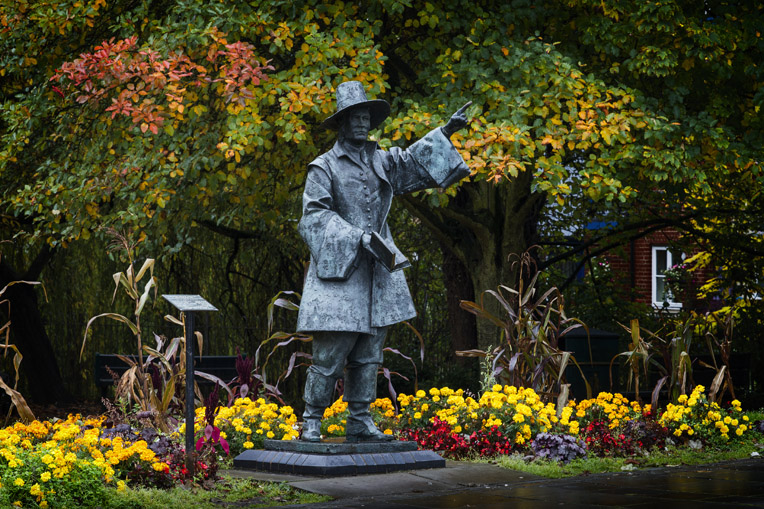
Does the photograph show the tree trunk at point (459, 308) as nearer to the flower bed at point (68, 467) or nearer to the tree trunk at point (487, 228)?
the tree trunk at point (487, 228)

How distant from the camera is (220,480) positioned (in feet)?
21.0

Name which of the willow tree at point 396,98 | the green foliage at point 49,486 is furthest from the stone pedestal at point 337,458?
the willow tree at point 396,98

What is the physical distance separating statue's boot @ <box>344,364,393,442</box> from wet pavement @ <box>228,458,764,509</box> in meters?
0.45

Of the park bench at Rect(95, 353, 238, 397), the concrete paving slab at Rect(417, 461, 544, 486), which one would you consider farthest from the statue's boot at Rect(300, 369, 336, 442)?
the park bench at Rect(95, 353, 238, 397)

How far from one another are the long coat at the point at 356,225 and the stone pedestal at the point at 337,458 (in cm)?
75

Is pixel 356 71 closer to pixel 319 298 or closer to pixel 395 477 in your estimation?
pixel 319 298

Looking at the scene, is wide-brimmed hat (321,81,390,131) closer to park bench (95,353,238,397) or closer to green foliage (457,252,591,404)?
green foliage (457,252,591,404)

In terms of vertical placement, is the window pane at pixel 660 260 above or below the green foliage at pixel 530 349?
above

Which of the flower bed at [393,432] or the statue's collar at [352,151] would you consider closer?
the flower bed at [393,432]

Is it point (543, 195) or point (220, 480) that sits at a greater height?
point (543, 195)

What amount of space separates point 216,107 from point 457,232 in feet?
10.9

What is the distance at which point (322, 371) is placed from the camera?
682cm

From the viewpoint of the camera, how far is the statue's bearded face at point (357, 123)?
679 centimetres

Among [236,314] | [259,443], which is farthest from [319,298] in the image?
[236,314]
